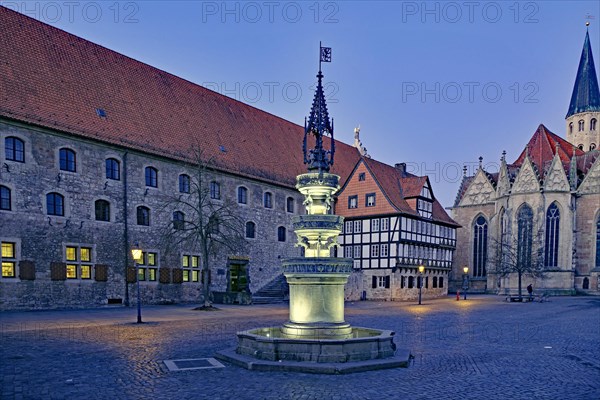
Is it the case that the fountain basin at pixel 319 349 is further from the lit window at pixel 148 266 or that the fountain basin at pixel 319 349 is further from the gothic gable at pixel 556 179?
Result: the gothic gable at pixel 556 179

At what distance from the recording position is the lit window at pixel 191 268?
29109 mm

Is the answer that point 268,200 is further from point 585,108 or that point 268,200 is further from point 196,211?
point 585,108

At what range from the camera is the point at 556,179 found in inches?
1945

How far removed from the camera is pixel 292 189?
3697 centimetres

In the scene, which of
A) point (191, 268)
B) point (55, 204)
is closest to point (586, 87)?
point (191, 268)

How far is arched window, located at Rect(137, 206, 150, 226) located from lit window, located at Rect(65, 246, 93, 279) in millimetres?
3405

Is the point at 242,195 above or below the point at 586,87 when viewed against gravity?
below

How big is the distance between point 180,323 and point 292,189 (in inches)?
815

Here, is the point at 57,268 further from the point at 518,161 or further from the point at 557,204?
the point at 518,161

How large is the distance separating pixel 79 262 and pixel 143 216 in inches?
182

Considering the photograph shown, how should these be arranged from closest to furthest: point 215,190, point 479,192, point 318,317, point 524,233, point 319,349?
point 319,349 → point 318,317 → point 215,190 → point 524,233 → point 479,192

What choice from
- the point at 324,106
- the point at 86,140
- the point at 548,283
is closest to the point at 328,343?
the point at 324,106

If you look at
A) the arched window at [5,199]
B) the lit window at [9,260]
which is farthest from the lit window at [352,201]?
the arched window at [5,199]

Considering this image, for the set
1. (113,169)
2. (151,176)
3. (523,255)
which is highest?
(113,169)
